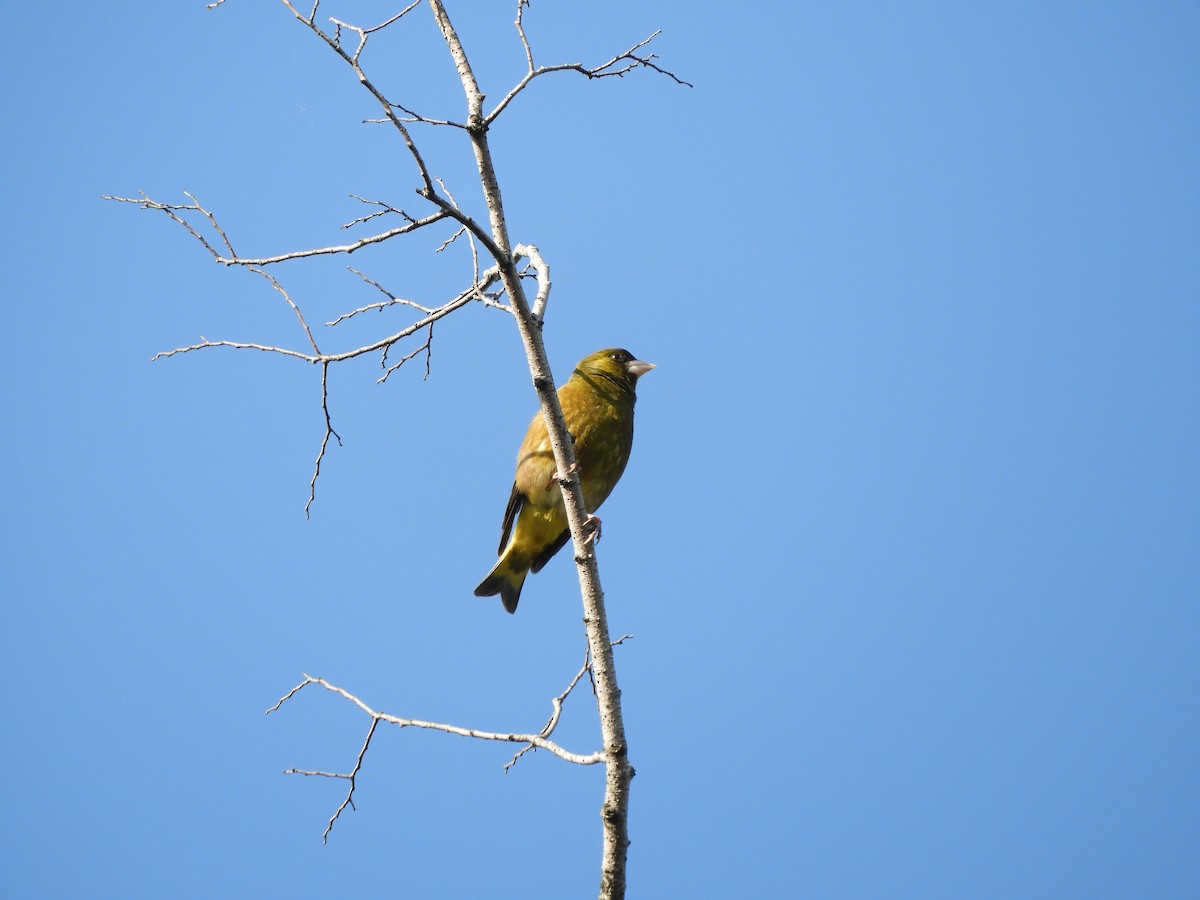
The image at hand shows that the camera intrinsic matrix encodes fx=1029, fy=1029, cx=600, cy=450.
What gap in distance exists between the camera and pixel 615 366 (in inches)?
216

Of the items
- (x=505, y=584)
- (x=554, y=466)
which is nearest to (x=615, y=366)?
(x=554, y=466)

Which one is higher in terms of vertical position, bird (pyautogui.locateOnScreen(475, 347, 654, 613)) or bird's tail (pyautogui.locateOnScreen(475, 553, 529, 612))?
bird (pyautogui.locateOnScreen(475, 347, 654, 613))

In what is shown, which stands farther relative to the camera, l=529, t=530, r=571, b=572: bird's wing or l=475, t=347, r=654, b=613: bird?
l=529, t=530, r=571, b=572: bird's wing

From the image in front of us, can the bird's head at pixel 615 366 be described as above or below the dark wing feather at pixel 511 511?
above

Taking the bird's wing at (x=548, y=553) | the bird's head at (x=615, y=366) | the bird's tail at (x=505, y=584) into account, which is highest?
the bird's head at (x=615, y=366)

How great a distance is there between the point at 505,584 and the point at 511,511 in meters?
0.49

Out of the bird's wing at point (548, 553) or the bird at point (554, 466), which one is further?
the bird's wing at point (548, 553)

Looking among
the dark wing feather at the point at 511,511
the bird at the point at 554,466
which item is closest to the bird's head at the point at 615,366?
the bird at the point at 554,466

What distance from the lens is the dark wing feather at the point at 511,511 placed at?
16.7 feet

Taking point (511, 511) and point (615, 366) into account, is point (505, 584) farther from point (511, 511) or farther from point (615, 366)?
point (615, 366)

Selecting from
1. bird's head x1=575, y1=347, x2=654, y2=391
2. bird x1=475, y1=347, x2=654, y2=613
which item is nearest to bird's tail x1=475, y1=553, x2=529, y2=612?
bird x1=475, y1=347, x2=654, y2=613

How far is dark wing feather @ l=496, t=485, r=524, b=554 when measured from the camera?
201 inches

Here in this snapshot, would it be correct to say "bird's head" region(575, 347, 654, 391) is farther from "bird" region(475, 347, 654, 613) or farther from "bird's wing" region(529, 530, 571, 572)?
"bird's wing" region(529, 530, 571, 572)

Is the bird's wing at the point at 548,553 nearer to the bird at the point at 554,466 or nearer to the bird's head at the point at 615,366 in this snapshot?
A: the bird at the point at 554,466
